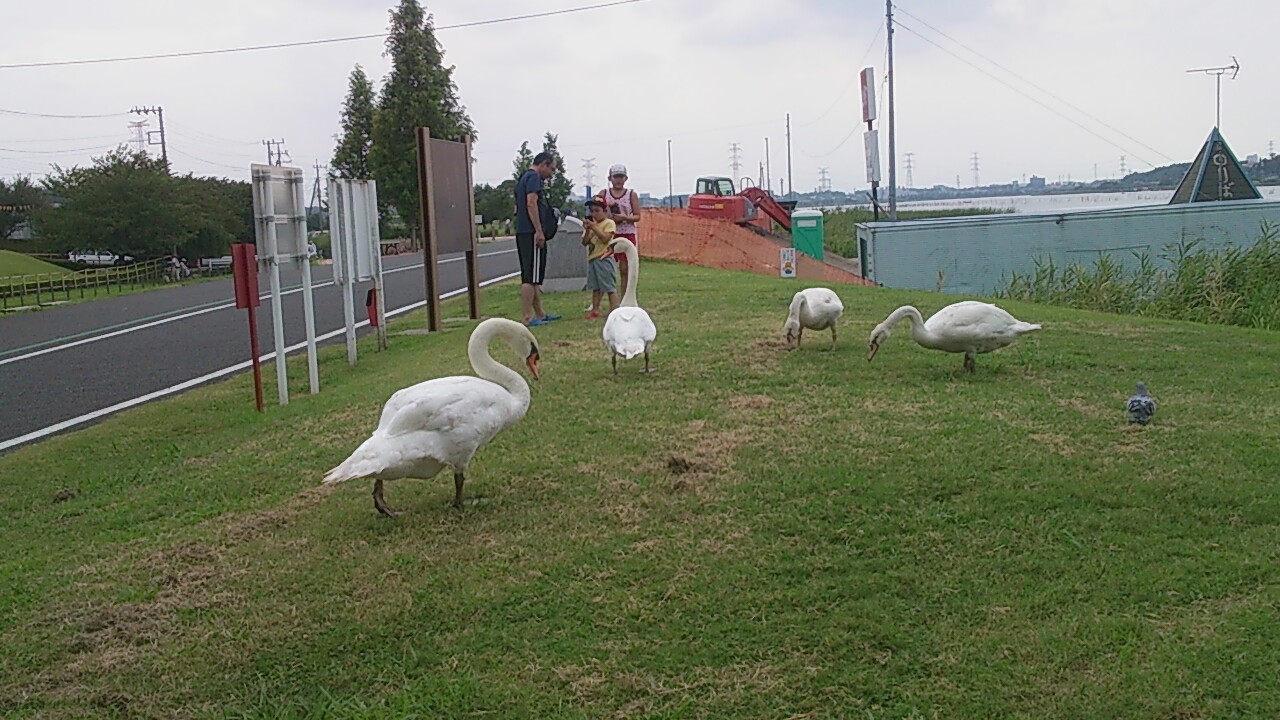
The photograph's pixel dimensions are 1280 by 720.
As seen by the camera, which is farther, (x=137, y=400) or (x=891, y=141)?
(x=891, y=141)

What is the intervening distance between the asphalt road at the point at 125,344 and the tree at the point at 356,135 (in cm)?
3203

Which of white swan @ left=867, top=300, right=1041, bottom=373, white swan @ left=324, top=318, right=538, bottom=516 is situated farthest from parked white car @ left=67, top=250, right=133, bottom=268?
white swan @ left=324, top=318, right=538, bottom=516

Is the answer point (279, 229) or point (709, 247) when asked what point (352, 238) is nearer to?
point (279, 229)

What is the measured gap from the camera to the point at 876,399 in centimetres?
737

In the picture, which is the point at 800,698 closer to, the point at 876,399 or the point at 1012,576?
the point at 1012,576

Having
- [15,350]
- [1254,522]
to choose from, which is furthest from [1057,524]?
[15,350]

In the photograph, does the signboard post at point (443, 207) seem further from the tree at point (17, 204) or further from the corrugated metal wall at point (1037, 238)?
the tree at point (17, 204)

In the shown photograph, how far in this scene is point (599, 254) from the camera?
1235 cm

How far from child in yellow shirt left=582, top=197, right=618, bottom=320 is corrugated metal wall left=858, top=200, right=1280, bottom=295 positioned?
333 inches

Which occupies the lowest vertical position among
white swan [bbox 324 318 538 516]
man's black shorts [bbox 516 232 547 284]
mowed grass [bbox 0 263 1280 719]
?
mowed grass [bbox 0 263 1280 719]

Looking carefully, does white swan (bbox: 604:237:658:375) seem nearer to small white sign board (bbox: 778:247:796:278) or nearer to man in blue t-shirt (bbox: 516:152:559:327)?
man in blue t-shirt (bbox: 516:152:559:327)

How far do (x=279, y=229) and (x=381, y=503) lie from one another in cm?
460

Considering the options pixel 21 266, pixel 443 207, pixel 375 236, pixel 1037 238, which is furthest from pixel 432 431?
pixel 21 266

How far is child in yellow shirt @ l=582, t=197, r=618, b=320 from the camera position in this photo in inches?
483
